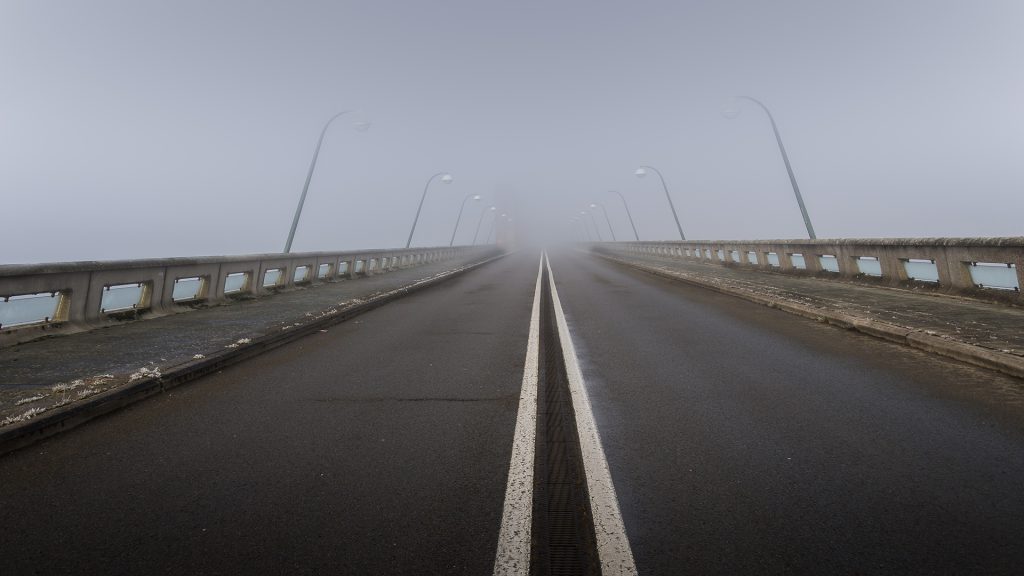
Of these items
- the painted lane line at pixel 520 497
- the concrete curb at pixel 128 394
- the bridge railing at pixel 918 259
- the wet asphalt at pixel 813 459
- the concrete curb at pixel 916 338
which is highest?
the bridge railing at pixel 918 259

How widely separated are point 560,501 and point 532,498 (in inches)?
6.2

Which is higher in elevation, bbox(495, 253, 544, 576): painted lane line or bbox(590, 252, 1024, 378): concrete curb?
bbox(590, 252, 1024, 378): concrete curb

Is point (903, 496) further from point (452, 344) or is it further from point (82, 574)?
point (452, 344)

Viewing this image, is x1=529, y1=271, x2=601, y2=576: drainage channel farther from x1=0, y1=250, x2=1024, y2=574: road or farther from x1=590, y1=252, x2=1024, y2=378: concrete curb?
x1=590, y1=252, x2=1024, y2=378: concrete curb

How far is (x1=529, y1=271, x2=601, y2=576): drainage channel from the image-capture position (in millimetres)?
2322

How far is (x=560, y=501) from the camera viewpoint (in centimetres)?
286

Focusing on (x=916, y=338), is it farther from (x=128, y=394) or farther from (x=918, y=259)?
Answer: (x=128, y=394)

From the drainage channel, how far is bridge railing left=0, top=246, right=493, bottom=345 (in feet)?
24.2

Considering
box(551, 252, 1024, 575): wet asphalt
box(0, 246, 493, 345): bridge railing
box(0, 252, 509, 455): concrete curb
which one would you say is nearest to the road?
box(551, 252, 1024, 575): wet asphalt

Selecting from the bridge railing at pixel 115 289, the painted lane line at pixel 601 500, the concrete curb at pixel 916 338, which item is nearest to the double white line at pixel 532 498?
the painted lane line at pixel 601 500

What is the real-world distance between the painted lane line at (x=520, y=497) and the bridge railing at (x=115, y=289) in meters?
7.18

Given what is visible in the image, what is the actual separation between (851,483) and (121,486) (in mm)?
4390

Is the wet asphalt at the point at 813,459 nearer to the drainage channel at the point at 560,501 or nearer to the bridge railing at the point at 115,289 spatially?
the drainage channel at the point at 560,501

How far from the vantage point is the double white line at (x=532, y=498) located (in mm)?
2312
